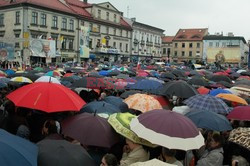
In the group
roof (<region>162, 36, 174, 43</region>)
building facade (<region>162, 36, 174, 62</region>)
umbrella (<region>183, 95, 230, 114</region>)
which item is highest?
roof (<region>162, 36, 174, 43</region>)

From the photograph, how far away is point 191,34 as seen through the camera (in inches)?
3472

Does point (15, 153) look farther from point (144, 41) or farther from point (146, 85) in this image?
point (144, 41)

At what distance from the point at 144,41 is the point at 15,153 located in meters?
69.0

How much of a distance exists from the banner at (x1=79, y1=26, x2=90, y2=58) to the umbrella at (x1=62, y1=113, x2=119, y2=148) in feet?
155

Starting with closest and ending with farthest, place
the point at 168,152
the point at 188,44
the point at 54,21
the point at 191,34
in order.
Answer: the point at 168,152, the point at 54,21, the point at 188,44, the point at 191,34

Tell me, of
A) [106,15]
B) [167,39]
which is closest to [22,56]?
[106,15]

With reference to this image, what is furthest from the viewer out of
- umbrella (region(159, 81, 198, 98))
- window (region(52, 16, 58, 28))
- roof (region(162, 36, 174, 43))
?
roof (region(162, 36, 174, 43))

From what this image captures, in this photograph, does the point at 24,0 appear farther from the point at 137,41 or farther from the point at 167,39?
the point at 167,39

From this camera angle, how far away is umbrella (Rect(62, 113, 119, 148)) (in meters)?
4.36

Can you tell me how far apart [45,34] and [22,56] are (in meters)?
5.91

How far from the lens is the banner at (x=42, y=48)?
3747cm

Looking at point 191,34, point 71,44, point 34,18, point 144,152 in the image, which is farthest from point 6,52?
point 191,34

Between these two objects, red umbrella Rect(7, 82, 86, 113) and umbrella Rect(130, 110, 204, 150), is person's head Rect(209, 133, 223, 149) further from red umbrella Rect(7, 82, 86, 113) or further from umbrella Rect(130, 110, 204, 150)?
red umbrella Rect(7, 82, 86, 113)

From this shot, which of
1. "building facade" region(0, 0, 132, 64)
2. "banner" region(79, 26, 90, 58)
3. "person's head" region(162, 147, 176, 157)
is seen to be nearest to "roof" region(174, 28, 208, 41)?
"building facade" region(0, 0, 132, 64)
